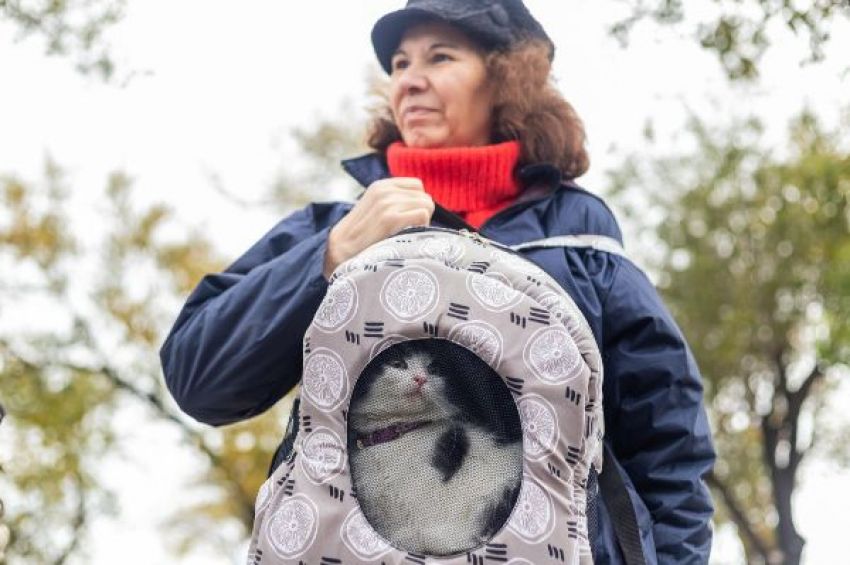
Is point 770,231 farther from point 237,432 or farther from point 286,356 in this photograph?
point 286,356

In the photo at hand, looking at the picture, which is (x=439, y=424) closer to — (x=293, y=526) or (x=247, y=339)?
(x=293, y=526)

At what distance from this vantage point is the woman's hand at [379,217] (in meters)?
3.08

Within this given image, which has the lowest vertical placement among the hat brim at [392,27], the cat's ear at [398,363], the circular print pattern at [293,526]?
the circular print pattern at [293,526]

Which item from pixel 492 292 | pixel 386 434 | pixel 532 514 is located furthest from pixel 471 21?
pixel 532 514

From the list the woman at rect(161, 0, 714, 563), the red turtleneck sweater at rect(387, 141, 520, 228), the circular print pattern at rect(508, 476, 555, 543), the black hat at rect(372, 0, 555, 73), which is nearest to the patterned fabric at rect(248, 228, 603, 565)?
the circular print pattern at rect(508, 476, 555, 543)

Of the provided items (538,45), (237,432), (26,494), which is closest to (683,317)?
(237,432)

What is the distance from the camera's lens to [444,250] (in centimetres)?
277

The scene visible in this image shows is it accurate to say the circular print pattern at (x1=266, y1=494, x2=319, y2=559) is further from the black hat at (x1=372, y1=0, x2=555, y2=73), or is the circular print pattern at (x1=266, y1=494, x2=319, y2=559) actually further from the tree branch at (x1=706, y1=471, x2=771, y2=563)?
the tree branch at (x1=706, y1=471, x2=771, y2=563)

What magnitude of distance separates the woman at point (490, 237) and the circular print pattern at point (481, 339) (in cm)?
45

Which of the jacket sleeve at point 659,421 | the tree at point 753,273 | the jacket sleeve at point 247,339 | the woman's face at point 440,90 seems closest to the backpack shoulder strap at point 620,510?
the jacket sleeve at point 659,421

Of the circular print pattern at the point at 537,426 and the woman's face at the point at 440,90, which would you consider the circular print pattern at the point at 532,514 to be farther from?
the woman's face at the point at 440,90

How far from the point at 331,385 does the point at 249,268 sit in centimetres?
88

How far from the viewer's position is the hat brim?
364 cm

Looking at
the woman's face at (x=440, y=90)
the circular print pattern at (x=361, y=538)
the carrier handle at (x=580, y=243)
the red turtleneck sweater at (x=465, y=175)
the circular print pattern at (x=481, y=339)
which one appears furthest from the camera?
the woman's face at (x=440, y=90)
